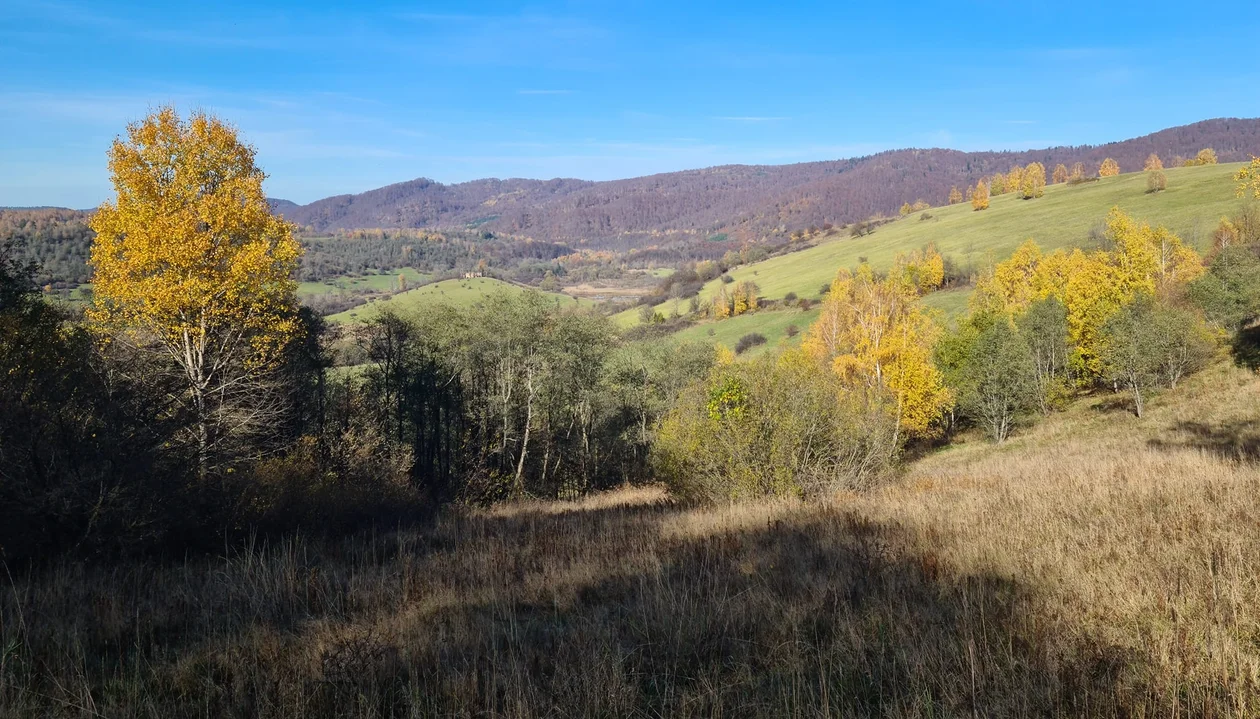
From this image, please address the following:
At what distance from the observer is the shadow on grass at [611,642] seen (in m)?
3.12

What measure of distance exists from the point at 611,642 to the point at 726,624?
76cm

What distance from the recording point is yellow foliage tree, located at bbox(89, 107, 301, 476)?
17.2 m

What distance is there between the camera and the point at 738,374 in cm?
1434

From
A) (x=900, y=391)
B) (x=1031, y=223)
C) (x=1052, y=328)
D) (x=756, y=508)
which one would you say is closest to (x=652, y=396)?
(x=900, y=391)

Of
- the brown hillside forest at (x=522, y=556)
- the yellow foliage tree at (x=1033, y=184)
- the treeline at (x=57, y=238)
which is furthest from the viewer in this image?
the yellow foliage tree at (x=1033, y=184)

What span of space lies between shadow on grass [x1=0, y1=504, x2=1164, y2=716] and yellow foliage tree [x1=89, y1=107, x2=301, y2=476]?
13.3 m

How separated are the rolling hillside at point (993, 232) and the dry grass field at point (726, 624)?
2761 inches

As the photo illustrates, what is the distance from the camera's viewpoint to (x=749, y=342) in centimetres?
8081

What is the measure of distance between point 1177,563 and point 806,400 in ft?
30.1

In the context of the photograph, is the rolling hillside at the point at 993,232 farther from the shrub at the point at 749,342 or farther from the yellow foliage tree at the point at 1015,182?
the yellow foliage tree at the point at 1015,182

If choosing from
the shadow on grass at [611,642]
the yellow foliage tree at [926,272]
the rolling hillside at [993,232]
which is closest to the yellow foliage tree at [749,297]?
the rolling hillside at [993,232]

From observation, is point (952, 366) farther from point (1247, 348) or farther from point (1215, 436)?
point (1215, 436)

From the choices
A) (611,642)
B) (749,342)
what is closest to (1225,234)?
(749,342)

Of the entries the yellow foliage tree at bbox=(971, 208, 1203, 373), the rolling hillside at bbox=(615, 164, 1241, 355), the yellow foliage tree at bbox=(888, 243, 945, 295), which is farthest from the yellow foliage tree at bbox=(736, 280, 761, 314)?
the yellow foliage tree at bbox=(971, 208, 1203, 373)
